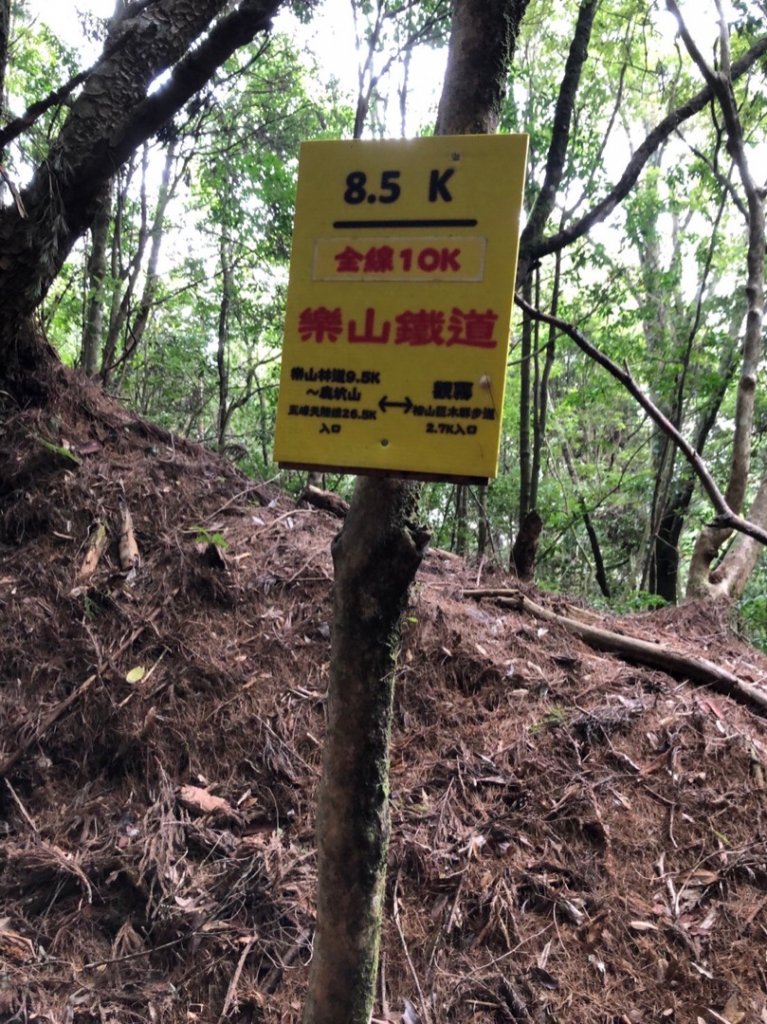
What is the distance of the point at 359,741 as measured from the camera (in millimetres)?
1600

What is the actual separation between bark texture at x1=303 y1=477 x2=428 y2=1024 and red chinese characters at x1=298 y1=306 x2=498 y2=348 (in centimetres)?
36

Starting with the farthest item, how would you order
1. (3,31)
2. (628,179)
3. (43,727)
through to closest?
(3,31)
(628,179)
(43,727)

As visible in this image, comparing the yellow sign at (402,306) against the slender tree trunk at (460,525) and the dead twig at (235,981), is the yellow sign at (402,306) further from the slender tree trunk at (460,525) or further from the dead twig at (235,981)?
the slender tree trunk at (460,525)

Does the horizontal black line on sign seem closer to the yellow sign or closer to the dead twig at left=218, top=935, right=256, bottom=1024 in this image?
the yellow sign

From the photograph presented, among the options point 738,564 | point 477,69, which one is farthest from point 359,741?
point 738,564

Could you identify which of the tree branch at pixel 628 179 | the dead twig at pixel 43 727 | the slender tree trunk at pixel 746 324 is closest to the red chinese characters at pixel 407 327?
the tree branch at pixel 628 179

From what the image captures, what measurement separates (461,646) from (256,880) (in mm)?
1536

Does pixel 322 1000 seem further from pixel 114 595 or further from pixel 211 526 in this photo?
pixel 211 526

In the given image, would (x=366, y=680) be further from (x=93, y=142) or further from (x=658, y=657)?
(x=93, y=142)

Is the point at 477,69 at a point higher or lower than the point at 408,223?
higher

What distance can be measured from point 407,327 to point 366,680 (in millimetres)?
835

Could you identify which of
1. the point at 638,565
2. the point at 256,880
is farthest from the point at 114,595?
the point at 638,565

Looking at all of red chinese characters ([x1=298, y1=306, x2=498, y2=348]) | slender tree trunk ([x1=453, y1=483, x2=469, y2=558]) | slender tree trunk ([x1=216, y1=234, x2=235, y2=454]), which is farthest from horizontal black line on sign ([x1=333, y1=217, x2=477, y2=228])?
slender tree trunk ([x1=453, y1=483, x2=469, y2=558])

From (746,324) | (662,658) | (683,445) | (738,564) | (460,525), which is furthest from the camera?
(460,525)
